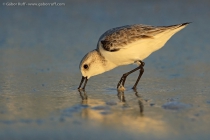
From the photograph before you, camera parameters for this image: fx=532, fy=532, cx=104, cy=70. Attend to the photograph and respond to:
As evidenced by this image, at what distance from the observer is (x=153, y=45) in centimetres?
807

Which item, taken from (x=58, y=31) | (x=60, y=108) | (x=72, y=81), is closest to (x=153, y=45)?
(x=72, y=81)

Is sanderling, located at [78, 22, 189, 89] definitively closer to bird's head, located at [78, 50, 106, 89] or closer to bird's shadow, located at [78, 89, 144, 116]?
bird's head, located at [78, 50, 106, 89]

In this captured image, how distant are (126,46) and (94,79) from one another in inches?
43.9

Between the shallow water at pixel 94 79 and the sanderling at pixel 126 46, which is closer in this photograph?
the shallow water at pixel 94 79

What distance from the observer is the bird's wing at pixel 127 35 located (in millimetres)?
7973

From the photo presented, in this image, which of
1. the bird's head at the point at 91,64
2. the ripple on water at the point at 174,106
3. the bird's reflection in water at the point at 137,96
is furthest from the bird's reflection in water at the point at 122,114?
the bird's head at the point at 91,64

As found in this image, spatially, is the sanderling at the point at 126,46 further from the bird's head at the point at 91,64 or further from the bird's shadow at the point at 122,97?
the bird's shadow at the point at 122,97

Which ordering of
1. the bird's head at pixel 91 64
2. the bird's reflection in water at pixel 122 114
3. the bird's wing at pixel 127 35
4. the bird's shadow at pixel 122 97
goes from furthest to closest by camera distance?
the bird's head at pixel 91 64, the bird's wing at pixel 127 35, the bird's shadow at pixel 122 97, the bird's reflection in water at pixel 122 114

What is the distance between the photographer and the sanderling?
7980 mm

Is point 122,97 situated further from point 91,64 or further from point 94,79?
point 94,79

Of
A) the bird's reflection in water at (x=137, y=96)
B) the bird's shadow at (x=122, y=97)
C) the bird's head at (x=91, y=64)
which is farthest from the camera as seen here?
the bird's head at (x=91, y=64)

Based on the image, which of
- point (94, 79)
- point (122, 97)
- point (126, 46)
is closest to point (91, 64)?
point (94, 79)

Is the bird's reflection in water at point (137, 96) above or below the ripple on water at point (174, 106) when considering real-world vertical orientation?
above

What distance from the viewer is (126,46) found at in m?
8.05
